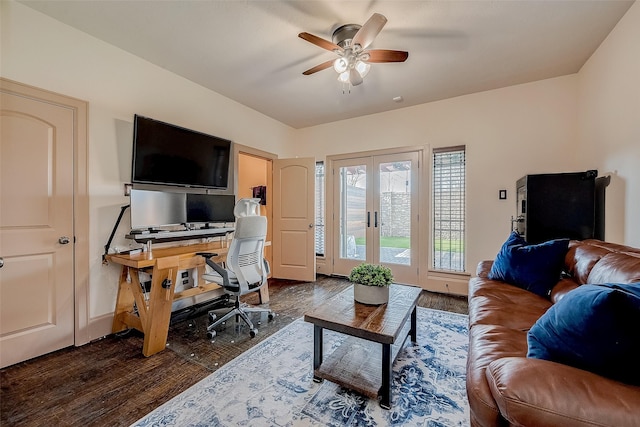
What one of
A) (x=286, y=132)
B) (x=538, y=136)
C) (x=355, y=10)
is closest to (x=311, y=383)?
(x=355, y=10)

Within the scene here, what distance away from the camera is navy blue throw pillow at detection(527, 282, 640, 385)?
79 centimetres

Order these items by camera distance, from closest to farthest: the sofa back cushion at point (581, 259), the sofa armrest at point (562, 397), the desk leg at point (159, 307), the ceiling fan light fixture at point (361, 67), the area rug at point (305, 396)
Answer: the sofa armrest at point (562, 397), the area rug at point (305, 396), the sofa back cushion at point (581, 259), the desk leg at point (159, 307), the ceiling fan light fixture at point (361, 67)

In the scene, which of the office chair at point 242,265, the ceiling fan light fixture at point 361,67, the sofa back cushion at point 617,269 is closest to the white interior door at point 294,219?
the office chair at point 242,265

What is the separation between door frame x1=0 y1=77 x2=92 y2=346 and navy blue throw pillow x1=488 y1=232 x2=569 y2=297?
363 cm

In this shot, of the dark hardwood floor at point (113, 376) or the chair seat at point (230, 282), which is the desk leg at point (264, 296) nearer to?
the dark hardwood floor at point (113, 376)

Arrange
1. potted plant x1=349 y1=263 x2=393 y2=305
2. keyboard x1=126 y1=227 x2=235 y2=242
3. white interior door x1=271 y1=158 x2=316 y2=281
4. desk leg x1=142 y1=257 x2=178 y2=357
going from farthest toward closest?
white interior door x1=271 y1=158 x2=316 y2=281 < keyboard x1=126 y1=227 x2=235 y2=242 < desk leg x1=142 y1=257 x2=178 y2=357 < potted plant x1=349 y1=263 x2=393 y2=305

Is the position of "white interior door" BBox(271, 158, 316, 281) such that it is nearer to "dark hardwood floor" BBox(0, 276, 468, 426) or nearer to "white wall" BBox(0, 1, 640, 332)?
"white wall" BBox(0, 1, 640, 332)

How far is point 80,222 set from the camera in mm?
2289

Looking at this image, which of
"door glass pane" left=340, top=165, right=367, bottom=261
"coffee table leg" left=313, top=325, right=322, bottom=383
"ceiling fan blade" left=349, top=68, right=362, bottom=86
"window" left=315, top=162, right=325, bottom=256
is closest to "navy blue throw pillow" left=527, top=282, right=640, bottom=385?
"coffee table leg" left=313, top=325, right=322, bottom=383

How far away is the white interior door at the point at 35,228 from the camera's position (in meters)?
1.96

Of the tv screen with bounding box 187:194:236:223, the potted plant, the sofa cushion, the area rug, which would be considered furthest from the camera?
the tv screen with bounding box 187:194:236:223

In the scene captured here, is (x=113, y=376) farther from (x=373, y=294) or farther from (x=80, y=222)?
(x=373, y=294)

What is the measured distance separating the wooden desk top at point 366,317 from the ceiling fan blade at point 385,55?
76.4 inches

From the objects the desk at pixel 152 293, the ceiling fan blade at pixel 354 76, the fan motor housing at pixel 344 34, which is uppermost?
the fan motor housing at pixel 344 34
